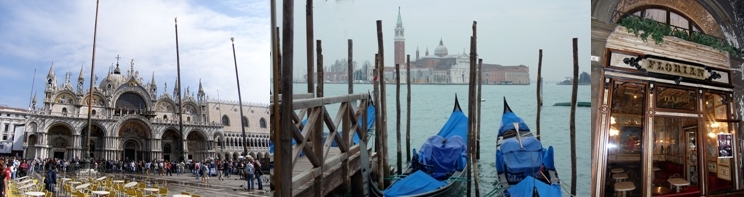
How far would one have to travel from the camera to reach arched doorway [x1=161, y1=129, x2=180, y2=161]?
3367 millimetres

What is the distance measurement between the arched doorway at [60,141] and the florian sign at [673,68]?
343cm

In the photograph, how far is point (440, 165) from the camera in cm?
248

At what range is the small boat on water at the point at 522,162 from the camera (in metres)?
2.59

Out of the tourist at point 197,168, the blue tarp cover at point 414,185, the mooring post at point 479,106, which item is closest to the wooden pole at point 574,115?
the mooring post at point 479,106

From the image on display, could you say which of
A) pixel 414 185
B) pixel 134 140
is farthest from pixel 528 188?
pixel 134 140

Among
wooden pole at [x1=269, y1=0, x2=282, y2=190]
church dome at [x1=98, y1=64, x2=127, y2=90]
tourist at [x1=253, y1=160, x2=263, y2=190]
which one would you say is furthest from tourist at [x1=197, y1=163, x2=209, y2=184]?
wooden pole at [x1=269, y1=0, x2=282, y2=190]

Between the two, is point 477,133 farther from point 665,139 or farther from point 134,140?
point 134,140

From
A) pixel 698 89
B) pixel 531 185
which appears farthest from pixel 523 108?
pixel 698 89

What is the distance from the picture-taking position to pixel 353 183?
2.33 metres

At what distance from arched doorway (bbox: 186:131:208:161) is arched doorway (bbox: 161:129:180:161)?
170 millimetres

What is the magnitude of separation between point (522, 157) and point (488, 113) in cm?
32

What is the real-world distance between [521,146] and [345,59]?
927mm

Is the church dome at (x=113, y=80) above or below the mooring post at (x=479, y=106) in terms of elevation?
above

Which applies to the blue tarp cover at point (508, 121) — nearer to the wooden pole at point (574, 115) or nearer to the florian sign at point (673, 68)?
the wooden pole at point (574, 115)
